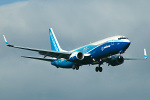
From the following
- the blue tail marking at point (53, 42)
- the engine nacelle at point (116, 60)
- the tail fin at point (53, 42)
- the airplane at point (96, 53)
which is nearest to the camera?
the airplane at point (96, 53)

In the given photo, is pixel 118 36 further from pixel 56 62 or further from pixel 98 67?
pixel 56 62

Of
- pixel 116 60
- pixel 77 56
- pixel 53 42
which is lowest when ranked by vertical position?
pixel 116 60

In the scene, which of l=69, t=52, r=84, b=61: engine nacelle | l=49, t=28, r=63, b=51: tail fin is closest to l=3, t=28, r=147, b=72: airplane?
l=69, t=52, r=84, b=61: engine nacelle

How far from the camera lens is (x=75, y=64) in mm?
90812

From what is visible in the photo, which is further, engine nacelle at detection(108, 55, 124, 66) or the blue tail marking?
the blue tail marking

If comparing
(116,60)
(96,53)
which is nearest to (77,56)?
(96,53)

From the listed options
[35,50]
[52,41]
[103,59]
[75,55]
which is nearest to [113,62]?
[103,59]

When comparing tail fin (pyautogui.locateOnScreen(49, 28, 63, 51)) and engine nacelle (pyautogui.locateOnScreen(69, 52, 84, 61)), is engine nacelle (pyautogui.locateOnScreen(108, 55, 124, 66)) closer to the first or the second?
engine nacelle (pyautogui.locateOnScreen(69, 52, 84, 61))

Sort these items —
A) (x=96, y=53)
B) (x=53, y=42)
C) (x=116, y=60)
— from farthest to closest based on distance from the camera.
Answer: (x=53, y=42)
(x=116, y=60)
(x=96, y=53)

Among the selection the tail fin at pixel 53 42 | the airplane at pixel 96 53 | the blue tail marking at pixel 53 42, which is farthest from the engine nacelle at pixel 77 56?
the blue tail marking at pixel 53 42

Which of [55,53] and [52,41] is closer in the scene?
[55,53]

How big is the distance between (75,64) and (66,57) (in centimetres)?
253

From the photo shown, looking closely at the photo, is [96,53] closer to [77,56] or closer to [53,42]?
[77,56]

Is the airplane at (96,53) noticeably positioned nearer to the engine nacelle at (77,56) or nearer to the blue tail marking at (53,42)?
the engine nacelle at (77,56)
